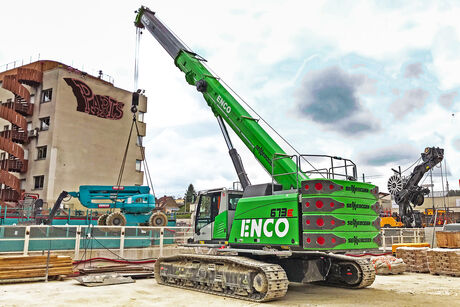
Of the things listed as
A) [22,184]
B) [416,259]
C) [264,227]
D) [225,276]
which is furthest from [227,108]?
[22,184]

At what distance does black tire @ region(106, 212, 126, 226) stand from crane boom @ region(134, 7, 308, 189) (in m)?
11.1

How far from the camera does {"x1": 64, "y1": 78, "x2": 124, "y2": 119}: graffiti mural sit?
1716 inches

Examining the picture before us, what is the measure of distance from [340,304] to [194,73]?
10572 mm

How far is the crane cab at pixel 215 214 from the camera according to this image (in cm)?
1167

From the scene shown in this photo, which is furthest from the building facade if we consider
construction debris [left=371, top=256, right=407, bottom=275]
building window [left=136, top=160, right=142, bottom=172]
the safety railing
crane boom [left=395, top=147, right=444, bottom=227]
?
construction debris [left=371, top=256, right=407, bottom=275]

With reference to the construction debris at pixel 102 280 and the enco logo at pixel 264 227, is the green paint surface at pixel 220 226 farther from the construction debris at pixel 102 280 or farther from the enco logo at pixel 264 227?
the construction debris at pixel 102 280

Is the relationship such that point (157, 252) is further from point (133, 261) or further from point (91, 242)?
point (91, 242)

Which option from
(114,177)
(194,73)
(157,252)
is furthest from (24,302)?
(114,177)

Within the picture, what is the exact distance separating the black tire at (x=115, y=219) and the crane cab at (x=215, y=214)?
497 inches

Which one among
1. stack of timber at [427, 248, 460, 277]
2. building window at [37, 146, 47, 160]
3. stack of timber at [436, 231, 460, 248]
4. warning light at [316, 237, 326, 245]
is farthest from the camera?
building window at [37, 146, 47, 160]

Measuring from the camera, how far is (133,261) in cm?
1623

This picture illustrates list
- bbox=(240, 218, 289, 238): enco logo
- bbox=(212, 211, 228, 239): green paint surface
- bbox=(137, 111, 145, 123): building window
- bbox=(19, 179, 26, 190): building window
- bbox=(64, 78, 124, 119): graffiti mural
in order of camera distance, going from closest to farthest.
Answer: bbox=(240, 218, 289, 238): enco logo
bbox=(212, 211, 228, 239): green paint surface
bbox=(19, 179, 26, 190): building window
bbox=(64, 78, 124, 119): graffiti mural
bbox=(137, 111, 145, 123): building window

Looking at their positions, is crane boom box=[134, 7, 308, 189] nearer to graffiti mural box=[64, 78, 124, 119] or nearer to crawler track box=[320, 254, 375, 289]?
crawler track box=[320, 254, 375, 289]

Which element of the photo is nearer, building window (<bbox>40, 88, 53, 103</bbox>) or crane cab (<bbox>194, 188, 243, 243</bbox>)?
crane cab (<bbox>194, 188, 243, 243</bbox>)
